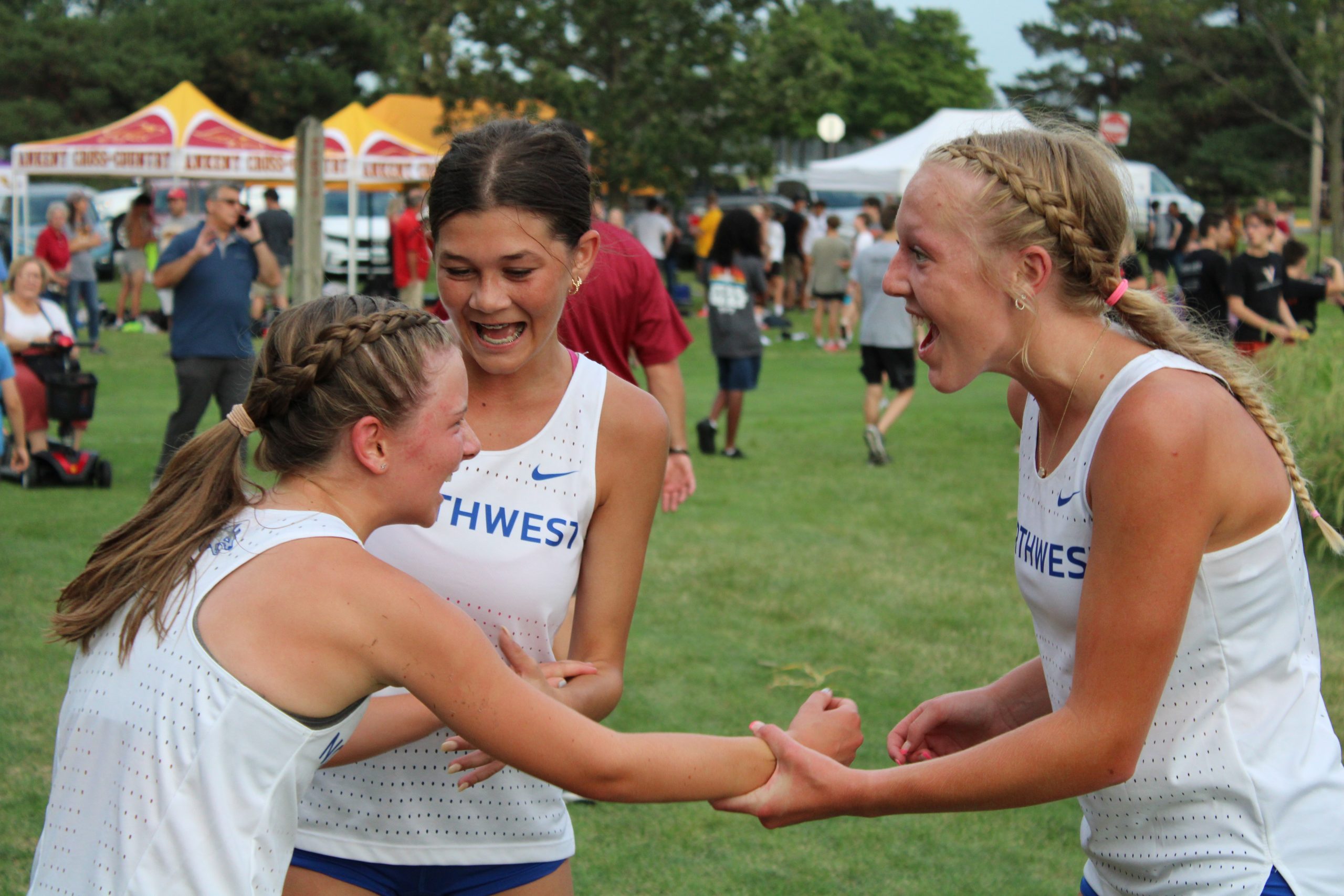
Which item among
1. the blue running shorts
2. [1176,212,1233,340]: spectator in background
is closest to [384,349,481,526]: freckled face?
the blue running shorts

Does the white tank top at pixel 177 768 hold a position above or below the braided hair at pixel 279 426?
below

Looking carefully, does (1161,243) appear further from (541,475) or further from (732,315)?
(541,475)

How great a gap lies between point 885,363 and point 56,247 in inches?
471

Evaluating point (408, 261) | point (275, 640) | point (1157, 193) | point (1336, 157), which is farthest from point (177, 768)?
point (1157, 193)

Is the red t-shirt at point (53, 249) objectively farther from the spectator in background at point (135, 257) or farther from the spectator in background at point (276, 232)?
the spectator in background at point (276, 232)

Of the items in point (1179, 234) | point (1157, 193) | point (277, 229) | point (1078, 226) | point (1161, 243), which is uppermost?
point (1078, 226)

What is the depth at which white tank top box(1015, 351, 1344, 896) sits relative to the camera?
200 centimetres

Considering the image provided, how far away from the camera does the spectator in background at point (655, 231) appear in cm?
2339

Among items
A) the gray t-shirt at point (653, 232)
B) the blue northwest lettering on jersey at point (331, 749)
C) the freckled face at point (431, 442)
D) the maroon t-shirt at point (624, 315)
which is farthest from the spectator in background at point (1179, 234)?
the blue northwest lettering on jersey at point (331, 749)

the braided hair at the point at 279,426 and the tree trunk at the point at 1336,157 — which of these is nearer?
the braided hair at the point at 279,426

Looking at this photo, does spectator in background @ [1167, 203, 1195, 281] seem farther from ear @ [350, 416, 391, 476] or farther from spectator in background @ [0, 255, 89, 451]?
ear @ [350, 416, 391, 476]

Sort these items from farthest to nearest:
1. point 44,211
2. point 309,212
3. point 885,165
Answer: point 44,211, point 885,165, point 309,212

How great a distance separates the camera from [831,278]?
20766 mm

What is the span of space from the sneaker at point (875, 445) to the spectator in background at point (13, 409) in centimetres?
677
